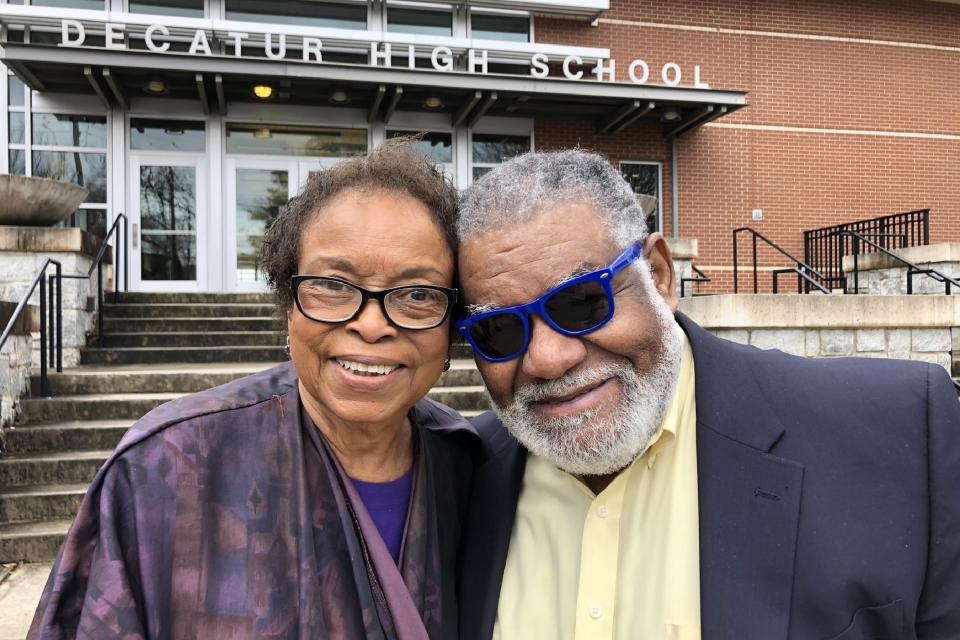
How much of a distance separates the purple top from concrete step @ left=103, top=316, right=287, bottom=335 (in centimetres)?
645

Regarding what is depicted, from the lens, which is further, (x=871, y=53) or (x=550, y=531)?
(x=871, y=53)

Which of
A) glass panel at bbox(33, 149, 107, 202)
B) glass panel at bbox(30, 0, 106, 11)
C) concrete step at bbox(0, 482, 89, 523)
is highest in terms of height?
glass panel at bbox(30, 0, 106, 11)

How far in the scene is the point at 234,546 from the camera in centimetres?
143

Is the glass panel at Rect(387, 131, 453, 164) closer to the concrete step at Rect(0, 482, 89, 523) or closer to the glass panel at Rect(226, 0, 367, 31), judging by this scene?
the glass panel at Rect(226, 0, 367, 31)

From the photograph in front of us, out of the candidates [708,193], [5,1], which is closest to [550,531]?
[708,193]

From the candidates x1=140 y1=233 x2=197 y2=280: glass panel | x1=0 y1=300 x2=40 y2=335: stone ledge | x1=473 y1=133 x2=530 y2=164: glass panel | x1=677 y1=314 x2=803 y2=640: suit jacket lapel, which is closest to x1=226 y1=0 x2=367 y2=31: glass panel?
x1=473 y1=133 x2=530 y2=164: glass panel

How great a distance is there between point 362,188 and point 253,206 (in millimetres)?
10307

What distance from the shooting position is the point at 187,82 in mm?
10039

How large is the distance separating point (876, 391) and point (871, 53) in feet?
47.6

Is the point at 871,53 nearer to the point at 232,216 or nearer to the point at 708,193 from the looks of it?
the point at 708,193

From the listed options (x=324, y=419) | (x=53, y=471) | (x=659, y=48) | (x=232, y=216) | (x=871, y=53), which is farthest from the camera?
(x=871, y=53)

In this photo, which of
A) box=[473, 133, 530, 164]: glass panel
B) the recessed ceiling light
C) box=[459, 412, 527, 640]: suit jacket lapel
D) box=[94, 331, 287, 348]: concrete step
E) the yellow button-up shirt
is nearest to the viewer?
the yellow button-up shirt

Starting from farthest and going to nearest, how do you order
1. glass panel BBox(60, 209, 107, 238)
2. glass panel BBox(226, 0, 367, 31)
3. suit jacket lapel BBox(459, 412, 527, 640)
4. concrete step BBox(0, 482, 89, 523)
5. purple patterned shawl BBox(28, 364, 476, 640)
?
glass panel BBox(226, 0, 367, 31) → glass panel BBox(60, 209, 107, 238) → concrete step BBox(0, 482, 89, 523) → suit jacket lapel BBox(459, 412, 527, 640) → purple patterned shawl BBox(28, 364, 476, 640)

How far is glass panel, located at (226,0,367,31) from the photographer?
11.3 m
